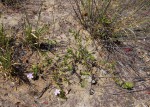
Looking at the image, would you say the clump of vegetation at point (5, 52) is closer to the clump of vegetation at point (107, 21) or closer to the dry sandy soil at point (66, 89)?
the dry sandy soil at point (66, 89)

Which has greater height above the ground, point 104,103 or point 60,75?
point 60,75

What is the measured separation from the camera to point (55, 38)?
11.3 feet

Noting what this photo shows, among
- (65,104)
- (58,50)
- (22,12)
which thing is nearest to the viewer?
(65,104)

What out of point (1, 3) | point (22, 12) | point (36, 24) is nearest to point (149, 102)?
point (36, 24)

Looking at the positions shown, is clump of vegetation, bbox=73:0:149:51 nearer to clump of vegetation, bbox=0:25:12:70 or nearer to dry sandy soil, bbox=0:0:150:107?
dry sandy soil, bbox=0:0:150:107

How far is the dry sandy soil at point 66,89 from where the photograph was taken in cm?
286

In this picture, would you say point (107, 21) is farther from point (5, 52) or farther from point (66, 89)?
point (5, 52)

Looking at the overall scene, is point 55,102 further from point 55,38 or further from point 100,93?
point 55,38

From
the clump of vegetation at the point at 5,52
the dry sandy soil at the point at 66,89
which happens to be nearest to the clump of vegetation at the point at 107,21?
the dry sandy soil at the point at 66,89

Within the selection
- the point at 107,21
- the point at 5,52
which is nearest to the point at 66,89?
the point at 5,52

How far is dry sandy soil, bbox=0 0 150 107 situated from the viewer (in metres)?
2.86

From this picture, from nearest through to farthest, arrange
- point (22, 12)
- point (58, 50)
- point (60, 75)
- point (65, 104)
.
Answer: point (65, 104)
point (60, 75)
point (58, 50)
point (22, 12)

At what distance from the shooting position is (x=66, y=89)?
301 cm

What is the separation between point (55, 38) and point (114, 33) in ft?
2.35
